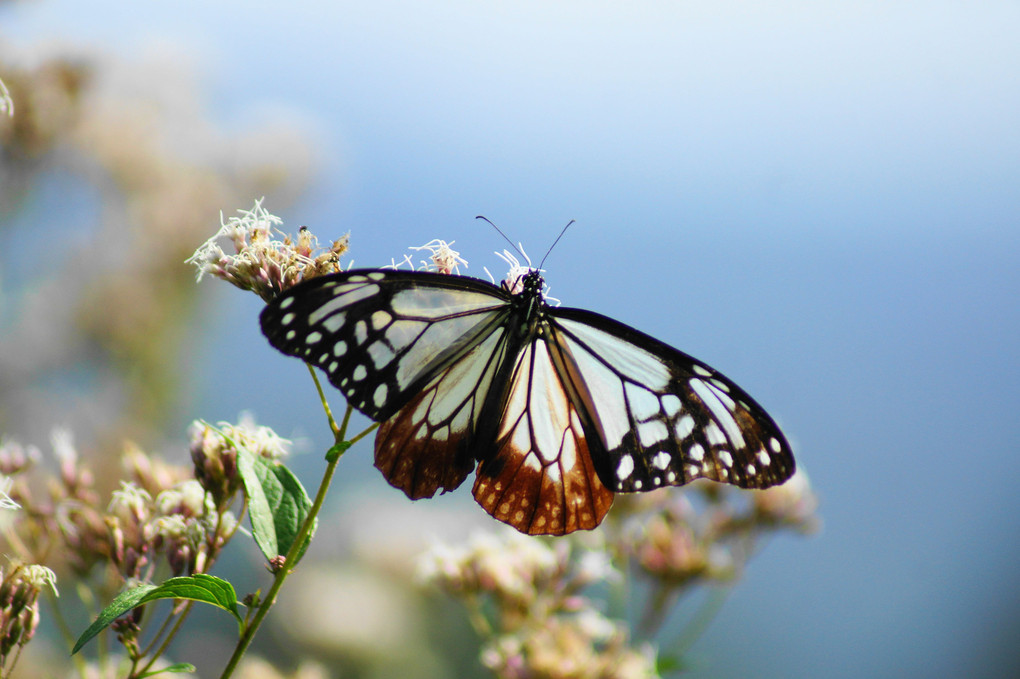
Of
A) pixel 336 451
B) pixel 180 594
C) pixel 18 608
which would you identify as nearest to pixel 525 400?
pixel 336 451

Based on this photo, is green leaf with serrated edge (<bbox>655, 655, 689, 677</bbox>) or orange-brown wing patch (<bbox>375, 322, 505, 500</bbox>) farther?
green leaf with serrated edge (<bbox>655, 655, 689, 677</bbox>)

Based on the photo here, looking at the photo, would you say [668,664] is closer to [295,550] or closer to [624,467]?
[624,467]

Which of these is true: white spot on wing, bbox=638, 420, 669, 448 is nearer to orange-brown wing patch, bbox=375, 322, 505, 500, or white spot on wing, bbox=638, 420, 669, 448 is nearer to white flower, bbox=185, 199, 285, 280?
orange-brown wing patch, bbox=375, 322, 505, 500

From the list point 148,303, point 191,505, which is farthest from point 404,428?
point 148,303

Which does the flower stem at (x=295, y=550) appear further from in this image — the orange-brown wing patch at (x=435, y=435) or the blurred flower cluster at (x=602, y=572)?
the blurred flower cluster at (x=602, y=572)

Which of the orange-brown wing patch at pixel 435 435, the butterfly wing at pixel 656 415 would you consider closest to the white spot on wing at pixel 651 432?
the butterfly wing at pixel 656 415

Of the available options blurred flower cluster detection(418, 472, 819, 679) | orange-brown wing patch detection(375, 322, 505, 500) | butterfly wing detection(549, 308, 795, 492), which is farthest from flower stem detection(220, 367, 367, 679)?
blurred flower cluster detection(418, 472, 819, 679)
